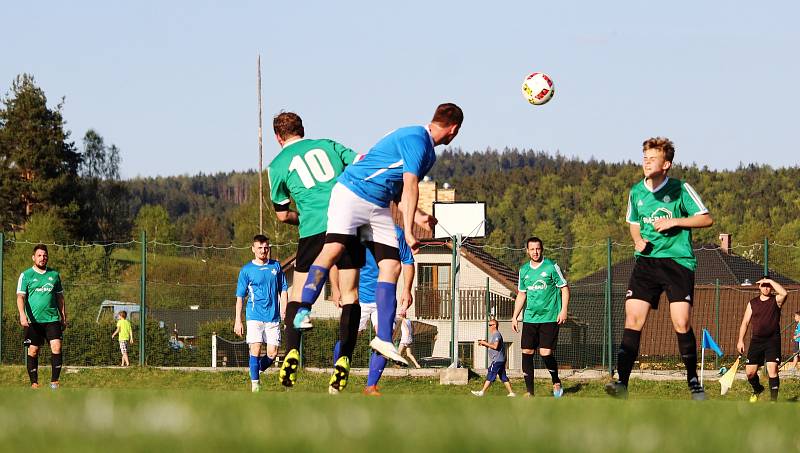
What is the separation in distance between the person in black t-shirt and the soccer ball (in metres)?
5.44

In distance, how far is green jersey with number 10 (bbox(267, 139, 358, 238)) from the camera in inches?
378

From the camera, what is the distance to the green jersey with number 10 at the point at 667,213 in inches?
381

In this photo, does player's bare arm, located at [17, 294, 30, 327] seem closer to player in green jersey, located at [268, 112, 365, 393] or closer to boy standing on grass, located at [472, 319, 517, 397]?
boy standing on grass, located at [472, 319, 517, 397]

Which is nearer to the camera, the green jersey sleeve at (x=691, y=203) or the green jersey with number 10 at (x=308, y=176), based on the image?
the green jersey with number 10 at (x=308, y=176)

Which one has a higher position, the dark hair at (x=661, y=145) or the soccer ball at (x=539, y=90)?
the soccer ball at (x=539, y=90)

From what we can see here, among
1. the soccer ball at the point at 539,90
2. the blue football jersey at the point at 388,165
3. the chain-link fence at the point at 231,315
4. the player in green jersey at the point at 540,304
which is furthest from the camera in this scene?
the chain-link fence at the point at 231,315

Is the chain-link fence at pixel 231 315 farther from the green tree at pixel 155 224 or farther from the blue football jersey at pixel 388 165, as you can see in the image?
the green tree at pixel 155 224

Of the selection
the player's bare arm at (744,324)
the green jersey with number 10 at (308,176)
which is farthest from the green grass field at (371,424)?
the player's bare arm at (744,324)

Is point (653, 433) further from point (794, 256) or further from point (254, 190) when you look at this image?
point (254, 190)

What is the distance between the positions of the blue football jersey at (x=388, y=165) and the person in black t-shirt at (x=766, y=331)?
319 inches

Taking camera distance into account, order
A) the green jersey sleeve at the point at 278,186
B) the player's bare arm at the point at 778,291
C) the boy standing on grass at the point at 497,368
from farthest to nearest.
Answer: the boy standing on grass at the point at 497,368 → the player's bare arm at the point at 778,291 → the green jersey sleeve at the point at 278,186

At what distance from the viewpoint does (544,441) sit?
383 centimetres

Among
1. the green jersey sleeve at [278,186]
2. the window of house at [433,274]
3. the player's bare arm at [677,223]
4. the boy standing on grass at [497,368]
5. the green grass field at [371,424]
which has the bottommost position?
the window of house at [433,274]

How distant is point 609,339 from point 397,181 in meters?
13.0
